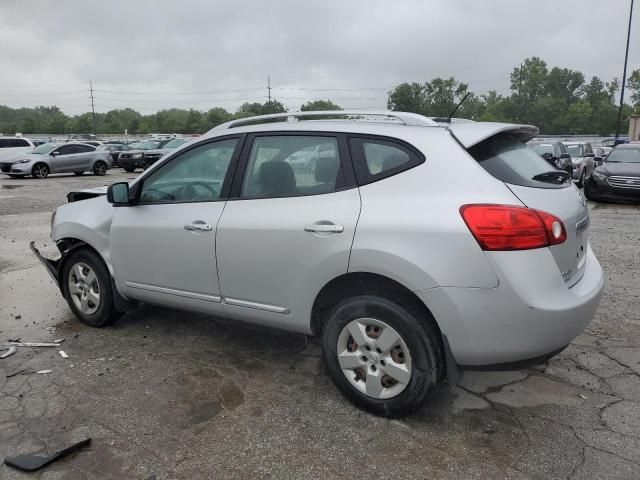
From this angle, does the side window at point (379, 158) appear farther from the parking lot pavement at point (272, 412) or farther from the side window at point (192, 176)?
the parking lot pavement at point (272, 412)

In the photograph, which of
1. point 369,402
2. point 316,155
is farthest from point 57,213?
point 369,402

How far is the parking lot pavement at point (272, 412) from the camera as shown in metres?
2.66

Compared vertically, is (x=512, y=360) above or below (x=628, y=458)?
above

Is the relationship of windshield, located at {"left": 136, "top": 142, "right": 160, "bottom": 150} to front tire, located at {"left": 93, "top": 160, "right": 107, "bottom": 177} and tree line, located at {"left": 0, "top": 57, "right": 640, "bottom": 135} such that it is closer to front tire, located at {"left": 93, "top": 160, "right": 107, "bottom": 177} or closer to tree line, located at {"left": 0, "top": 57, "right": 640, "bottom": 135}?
front tire, located at {"left": 93, "top": 160, "right": 107, "bottom": 177}

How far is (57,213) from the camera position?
15.6 ft

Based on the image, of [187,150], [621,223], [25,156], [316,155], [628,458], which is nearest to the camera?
[628,458]

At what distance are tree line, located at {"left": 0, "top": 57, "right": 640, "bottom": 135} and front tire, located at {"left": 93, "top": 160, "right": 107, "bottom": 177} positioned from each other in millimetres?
33658

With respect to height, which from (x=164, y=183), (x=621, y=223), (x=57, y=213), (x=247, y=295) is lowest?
(x=621, y=223)

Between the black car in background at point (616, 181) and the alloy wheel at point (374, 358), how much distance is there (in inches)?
472

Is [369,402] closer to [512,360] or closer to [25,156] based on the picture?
[512,360]

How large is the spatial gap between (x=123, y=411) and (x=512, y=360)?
7.53ft

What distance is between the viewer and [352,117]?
3521mm

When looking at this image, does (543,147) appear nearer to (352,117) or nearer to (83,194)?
(352,117)

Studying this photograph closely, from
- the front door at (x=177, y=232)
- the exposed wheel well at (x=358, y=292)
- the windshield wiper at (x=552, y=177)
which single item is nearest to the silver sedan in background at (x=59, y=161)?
the front door at (x=177, y=232)
